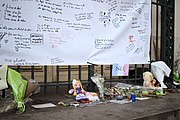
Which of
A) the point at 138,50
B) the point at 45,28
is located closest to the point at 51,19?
the point at 45,28

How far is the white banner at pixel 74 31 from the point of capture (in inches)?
66.4

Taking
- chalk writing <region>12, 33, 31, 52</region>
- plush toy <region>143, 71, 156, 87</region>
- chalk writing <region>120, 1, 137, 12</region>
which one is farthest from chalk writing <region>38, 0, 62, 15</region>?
plush toy <region>143, 71, 156, 87</region>

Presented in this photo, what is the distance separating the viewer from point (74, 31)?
1.97 m

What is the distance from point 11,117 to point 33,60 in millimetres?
543

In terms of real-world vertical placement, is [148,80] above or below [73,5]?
below

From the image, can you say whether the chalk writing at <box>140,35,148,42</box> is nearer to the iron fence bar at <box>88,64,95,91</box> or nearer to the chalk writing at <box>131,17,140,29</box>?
the chalk writing at <box>131,17,140,29</box>

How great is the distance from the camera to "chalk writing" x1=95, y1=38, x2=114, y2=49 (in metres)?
2.12

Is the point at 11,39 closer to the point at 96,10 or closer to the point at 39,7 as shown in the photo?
the point at 39,7

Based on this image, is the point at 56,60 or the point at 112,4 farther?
the point at 112,4

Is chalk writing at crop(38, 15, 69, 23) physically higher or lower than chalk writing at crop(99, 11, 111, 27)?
lower

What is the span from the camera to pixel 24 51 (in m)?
1.73

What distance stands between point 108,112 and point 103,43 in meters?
0.82

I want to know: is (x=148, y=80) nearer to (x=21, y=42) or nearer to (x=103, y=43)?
(x=103, y=43)

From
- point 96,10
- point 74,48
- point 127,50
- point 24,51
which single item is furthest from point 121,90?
point 24,51
